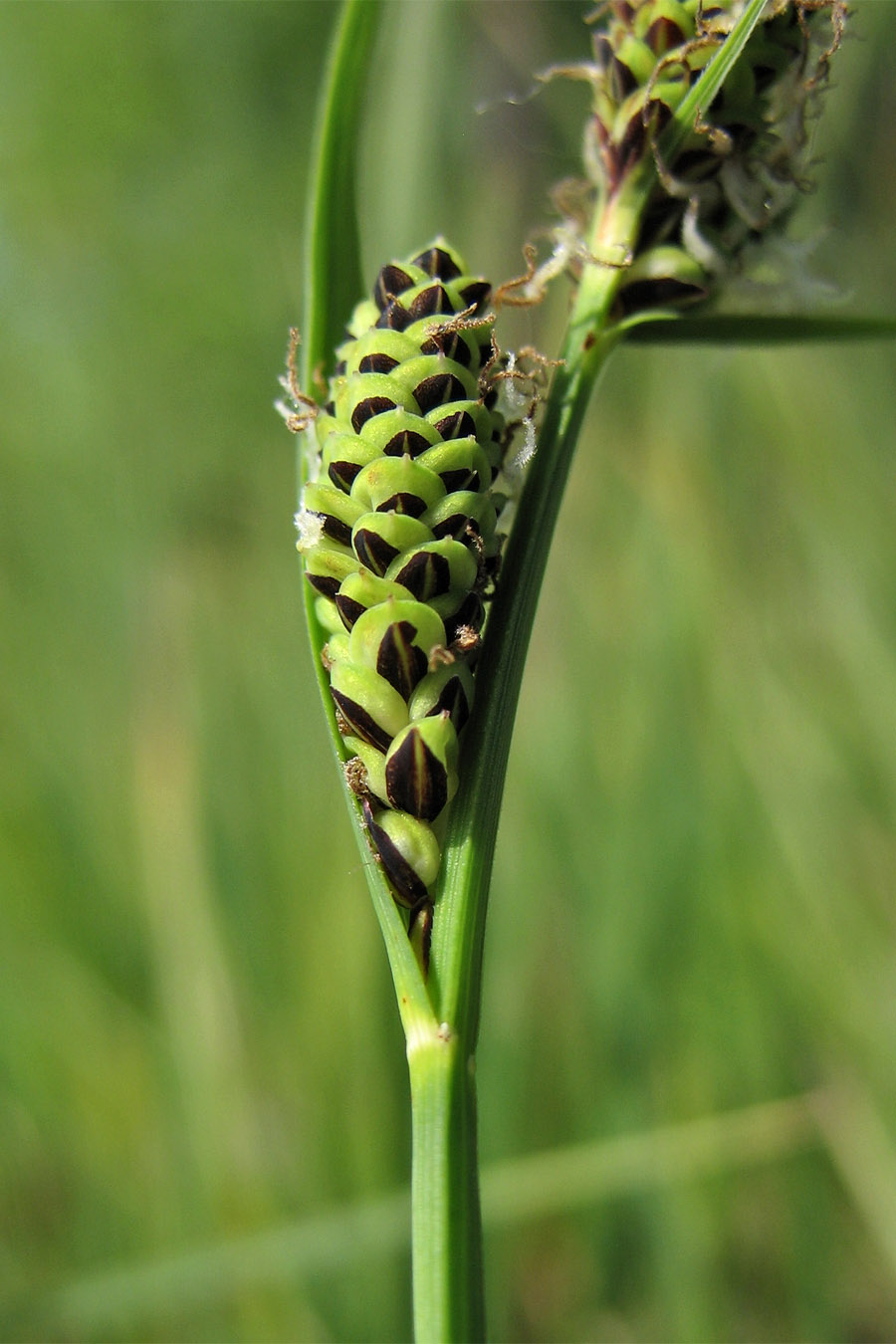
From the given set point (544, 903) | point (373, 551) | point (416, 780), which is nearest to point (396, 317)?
point (373, 551)

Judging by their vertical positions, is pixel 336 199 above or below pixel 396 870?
above

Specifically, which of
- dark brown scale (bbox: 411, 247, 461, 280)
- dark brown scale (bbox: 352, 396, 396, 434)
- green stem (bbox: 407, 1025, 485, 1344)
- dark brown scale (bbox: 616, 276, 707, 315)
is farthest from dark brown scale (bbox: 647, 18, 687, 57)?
green stem (bbox: 407, 1025, 485, 1344)

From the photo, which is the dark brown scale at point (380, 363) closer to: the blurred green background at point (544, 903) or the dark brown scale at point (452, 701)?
the dark brown scale at point (452, 701)

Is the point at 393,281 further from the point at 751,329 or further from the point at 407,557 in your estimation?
the point at 751,329

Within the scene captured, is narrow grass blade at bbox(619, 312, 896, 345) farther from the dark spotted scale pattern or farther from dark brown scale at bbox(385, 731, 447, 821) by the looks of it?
dark brown scale at bbox(385, 731, 447, 821)

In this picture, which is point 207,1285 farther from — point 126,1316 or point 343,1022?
point 343,1022

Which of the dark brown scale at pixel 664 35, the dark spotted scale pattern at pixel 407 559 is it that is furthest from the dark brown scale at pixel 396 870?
the dark brown scale at pixel 664 35
